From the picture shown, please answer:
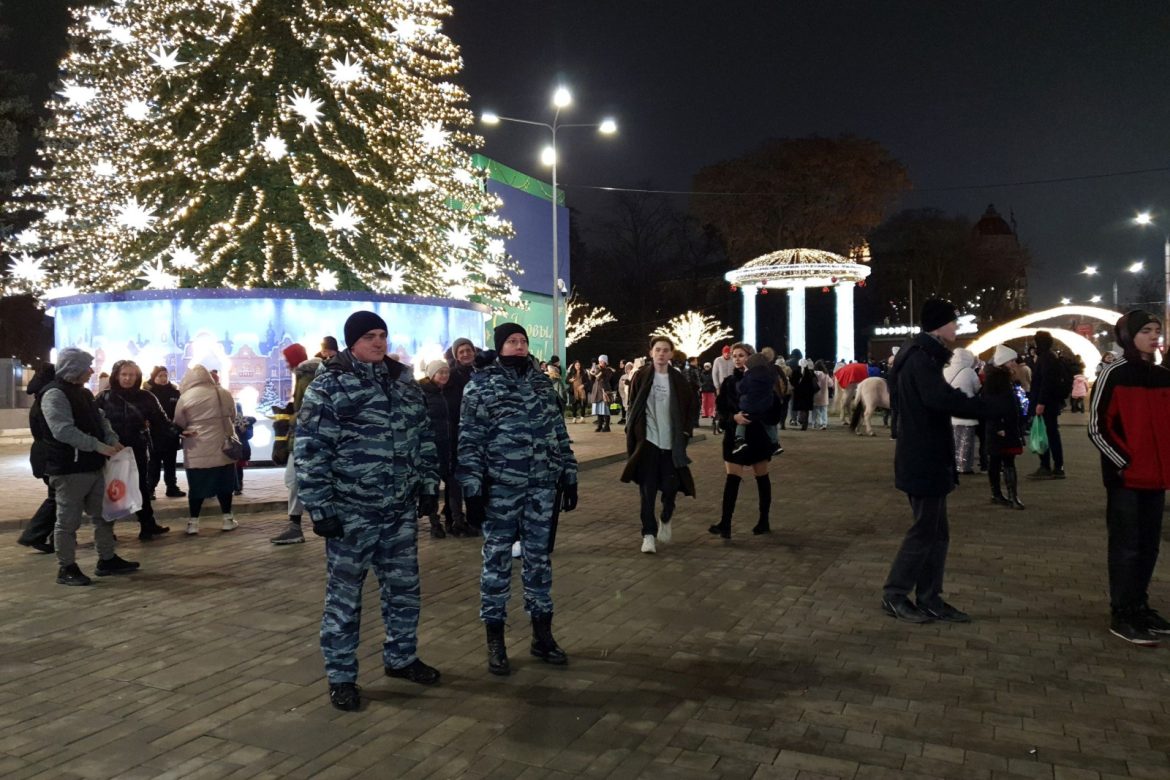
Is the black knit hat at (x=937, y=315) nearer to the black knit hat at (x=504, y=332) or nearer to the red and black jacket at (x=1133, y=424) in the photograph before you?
the red and black jacket at (x=1133, y=424)

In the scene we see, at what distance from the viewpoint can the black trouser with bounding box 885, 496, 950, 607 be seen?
5.83 metres

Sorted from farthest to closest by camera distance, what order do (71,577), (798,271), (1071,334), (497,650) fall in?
(1071,334)
(798,271)
(71,577)
(497,650)

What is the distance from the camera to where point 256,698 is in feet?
15.1

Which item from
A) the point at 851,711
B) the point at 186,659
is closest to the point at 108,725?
the point at 186,659

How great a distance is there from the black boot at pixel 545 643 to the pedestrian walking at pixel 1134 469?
130 inches

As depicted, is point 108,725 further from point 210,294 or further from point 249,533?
point 210,294

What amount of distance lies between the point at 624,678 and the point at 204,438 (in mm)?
6011

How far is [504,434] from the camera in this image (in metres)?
5.04

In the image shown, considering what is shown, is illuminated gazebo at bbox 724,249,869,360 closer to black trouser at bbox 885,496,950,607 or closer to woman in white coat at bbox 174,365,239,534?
woman in white coat at bbox 174,365,239,534

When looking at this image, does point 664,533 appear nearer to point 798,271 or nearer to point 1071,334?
point 798,271

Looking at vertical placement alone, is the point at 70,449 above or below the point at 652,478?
above

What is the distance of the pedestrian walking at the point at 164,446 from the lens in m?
10.8

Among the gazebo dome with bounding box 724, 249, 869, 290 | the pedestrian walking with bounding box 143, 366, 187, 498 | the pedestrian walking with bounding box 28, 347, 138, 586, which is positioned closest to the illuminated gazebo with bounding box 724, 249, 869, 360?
the gazebo dome with bounding box 724, 249, 869, 290

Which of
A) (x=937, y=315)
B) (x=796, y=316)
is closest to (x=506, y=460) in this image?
(x=937, y=315)
